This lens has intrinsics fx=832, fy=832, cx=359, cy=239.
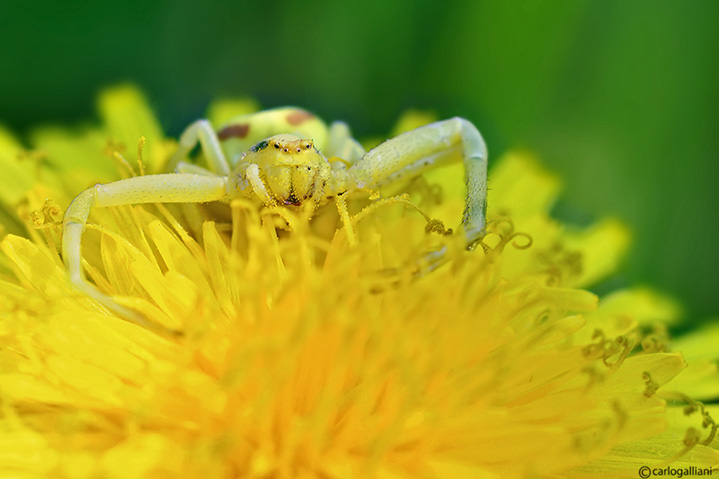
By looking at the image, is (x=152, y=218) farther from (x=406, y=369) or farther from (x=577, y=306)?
(x=577, y=306)

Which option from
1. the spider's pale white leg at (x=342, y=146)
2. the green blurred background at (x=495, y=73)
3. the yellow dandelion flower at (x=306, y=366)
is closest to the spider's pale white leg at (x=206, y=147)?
the yellow dandelion flower at (x=306, y=366)

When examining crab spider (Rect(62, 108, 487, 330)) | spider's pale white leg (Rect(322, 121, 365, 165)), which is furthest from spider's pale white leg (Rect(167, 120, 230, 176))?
spider's pale white leg (Rect(322, 121, 365, 165))

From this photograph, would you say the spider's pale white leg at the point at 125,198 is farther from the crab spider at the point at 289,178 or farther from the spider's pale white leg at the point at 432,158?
the spider's pale white leg at the point at 432,158

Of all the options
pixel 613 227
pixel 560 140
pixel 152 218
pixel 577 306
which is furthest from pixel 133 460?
pixel 560 140

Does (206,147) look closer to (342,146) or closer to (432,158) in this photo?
(342,146)

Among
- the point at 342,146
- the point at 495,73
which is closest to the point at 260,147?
the point at 342,146
